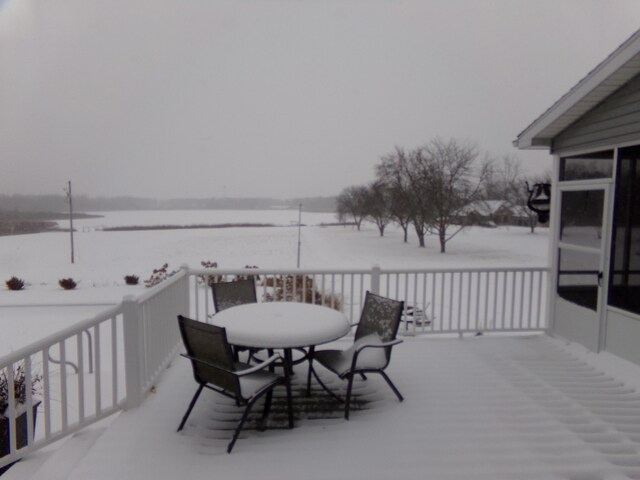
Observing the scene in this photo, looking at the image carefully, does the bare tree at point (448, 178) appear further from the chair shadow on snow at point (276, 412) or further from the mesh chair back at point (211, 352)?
the mesh chair back at point (211, 352)

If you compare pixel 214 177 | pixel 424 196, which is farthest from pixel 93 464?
pixel 214 177

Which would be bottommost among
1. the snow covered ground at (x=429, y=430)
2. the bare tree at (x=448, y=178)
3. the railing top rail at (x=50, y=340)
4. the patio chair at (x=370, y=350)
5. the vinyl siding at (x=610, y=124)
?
the snow covered ground at (x=429, y=430)

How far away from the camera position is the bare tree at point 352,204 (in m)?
41.5

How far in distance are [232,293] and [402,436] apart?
7.38 ft

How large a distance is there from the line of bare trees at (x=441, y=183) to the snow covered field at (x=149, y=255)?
2.19 meters

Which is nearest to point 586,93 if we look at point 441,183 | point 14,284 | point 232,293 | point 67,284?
point 232,293

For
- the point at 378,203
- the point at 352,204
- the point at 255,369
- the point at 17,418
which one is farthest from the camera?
the point at 352,204

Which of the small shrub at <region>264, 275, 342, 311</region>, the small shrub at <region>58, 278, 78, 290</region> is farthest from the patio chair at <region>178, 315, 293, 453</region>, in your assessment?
the small shrub at <region>58, 278, 78, 290</region>

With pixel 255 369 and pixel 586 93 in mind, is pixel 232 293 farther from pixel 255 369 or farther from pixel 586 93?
pixel 586 93

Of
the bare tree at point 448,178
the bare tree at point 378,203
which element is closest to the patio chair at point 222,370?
the bare tree at point 448,178

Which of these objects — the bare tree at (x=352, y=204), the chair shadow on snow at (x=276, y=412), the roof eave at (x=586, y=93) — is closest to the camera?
the chair shadow on snow at (x=276, y=412)

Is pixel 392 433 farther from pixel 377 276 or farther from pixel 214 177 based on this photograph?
pixel 214 177

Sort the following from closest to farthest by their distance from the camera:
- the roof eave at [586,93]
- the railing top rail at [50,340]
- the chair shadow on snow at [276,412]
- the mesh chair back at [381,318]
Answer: the railing top rail at [50,340]
the chair shadow on snow at [276,412]
the mesh chair back at [381,318]
the roof eave at [586,93]

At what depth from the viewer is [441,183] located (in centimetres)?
3067
